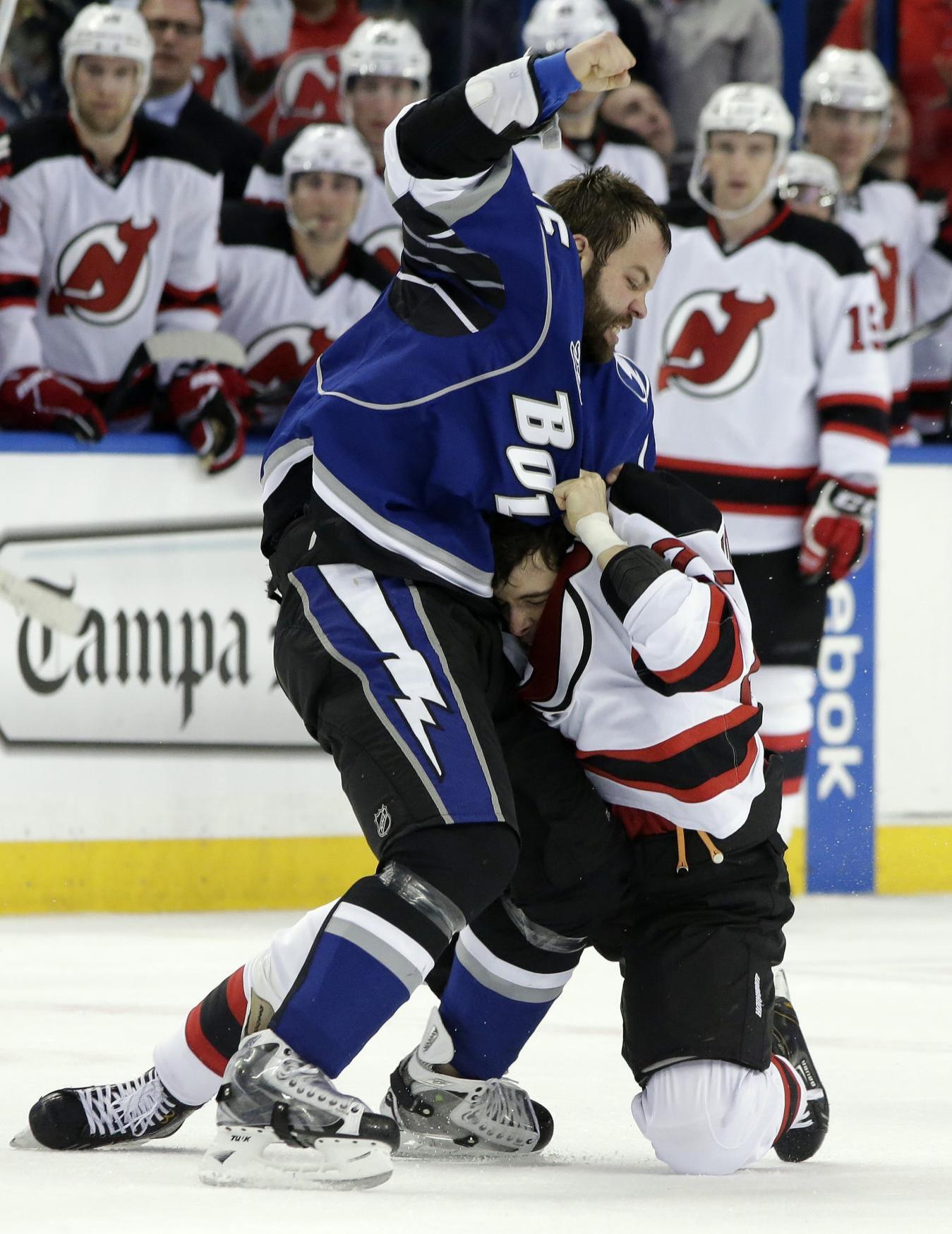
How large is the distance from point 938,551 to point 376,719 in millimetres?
3466

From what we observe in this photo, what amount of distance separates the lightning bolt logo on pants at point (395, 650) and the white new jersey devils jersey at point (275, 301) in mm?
2901

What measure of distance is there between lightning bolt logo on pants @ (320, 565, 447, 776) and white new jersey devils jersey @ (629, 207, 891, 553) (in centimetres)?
255

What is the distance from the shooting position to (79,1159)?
2.27 metres

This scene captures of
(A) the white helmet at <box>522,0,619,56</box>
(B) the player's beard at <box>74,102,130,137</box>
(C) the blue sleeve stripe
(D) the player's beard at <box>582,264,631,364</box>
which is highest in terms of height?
(A) the white helmet at <box>522,0,619,56</box>

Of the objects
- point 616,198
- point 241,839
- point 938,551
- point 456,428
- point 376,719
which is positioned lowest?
point 241,839

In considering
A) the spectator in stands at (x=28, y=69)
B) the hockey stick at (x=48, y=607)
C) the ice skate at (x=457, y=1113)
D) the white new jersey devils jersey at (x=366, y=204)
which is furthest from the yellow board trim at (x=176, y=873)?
the ice skate at (x=457, y=1113)

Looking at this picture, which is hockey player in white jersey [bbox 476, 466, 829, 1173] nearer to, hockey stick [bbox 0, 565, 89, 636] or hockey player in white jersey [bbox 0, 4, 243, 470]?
hockey stick [bbox 0, 565, 89, 636]

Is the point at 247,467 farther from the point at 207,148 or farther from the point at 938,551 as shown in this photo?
the point at 938,551

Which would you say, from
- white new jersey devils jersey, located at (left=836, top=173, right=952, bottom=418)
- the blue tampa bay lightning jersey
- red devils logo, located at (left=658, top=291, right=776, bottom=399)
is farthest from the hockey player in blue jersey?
white new jersey devils jersey, located at (left=836, top=173, right=952, bottom=418)

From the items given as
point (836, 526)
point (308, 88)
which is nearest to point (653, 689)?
point (836, 526)

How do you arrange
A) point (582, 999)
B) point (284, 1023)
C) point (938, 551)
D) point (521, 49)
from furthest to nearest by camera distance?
point (521, 49) → point (938, 551) → point (582, 999) → point (284, 1023)

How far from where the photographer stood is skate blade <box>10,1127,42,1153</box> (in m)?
2.32

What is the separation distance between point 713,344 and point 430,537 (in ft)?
8.78

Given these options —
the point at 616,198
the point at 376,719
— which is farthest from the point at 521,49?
the point at 376,719
